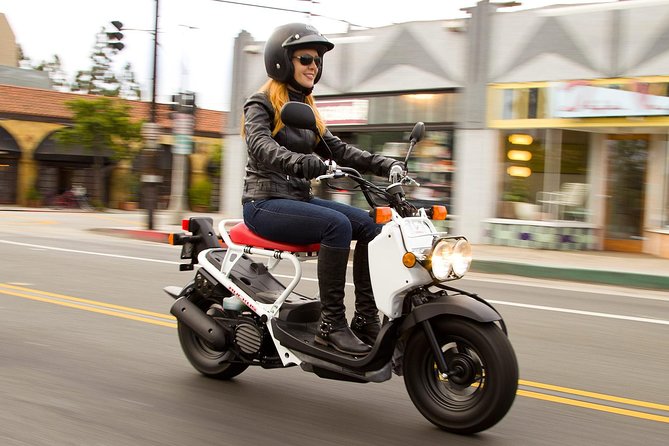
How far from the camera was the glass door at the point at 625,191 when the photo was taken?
16.5 meters

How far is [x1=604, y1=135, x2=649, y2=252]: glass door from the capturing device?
16484 mm

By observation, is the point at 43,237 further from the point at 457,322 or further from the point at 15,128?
the point at 15,128

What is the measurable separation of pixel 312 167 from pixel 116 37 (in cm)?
2090

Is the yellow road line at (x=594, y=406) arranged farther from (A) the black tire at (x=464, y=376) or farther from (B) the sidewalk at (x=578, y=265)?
(B) the sidewalk at (x=578, y=265)

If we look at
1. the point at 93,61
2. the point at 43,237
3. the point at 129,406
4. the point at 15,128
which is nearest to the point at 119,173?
the point at 15,128

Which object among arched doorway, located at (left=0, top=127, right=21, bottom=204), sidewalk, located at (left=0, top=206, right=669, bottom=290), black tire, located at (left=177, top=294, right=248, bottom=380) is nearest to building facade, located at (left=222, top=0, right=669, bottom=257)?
sidewalk, located at (left=0, top=206, right=669, bottom=290)

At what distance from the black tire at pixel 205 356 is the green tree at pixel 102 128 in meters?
31.7

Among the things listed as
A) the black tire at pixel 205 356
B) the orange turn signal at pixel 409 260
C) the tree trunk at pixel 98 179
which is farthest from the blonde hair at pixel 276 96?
the tree trunk at pixel 98 179

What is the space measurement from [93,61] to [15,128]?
44141mm

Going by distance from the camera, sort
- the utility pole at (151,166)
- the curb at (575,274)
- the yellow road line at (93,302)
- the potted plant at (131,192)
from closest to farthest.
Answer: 1. the yellow road line at (93,302)
2. the curb at (575,274)
3. the utility pole at (151,166)
4. the potted plant at (131,192)

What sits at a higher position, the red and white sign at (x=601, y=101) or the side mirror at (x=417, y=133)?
the red and white sign at (x=601, y=101)

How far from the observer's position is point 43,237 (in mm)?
16797

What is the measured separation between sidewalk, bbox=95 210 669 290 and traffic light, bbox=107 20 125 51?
12660 mm

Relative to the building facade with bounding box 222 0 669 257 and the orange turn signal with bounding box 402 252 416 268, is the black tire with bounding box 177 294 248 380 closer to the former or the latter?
the orange turn signal with bounding box 402 252 416 268
